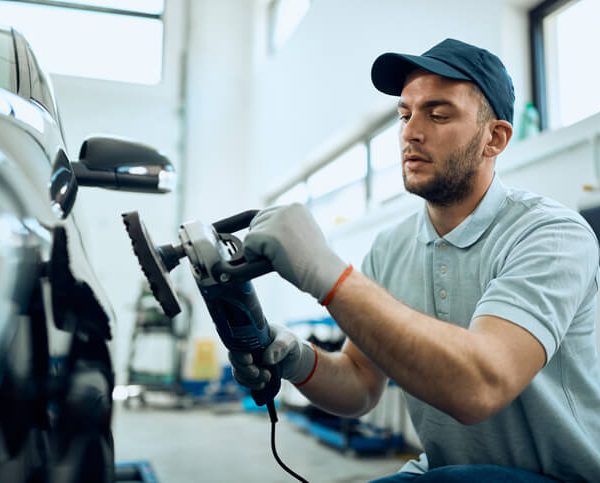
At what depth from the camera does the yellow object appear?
20.9ft

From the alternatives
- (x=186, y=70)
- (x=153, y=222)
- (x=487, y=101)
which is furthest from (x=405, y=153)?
(x=186, y=70)

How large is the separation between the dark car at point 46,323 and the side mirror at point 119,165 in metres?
0.25

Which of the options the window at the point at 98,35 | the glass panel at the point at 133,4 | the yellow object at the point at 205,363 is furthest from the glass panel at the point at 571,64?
A: the glass panel at the point at 133,4

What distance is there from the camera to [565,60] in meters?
2.81

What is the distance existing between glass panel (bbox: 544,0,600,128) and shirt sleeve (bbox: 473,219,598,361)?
5.46 ft

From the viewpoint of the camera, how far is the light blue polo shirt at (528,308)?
1019mm

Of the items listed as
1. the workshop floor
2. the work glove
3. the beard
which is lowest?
the workshop floor

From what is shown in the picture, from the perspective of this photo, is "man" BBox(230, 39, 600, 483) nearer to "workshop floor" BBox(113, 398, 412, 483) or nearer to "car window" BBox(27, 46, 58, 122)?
"car window" BBox(27, 46, 58, 122)

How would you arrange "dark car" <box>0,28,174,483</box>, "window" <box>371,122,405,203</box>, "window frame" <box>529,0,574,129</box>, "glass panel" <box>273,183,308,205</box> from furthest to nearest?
"glass panel" <box>273,183,308,205</box> → "window" <box>371,122,405,203</box> → "window frame" <box>529,0,574,129</box> → "dark car" <box>0,28,174,483</box>

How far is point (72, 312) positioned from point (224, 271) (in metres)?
0.22

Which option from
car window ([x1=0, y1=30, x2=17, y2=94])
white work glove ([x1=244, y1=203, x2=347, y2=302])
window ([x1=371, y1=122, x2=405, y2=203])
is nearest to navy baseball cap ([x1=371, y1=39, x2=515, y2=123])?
white work glove ([x1=244, y1=203, x2=347, y2=302])

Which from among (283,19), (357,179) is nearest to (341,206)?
(357,179)

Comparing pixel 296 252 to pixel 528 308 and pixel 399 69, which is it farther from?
pixel 399 69

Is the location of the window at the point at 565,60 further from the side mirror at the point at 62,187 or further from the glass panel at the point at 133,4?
the glass panel at the point at 133,4
